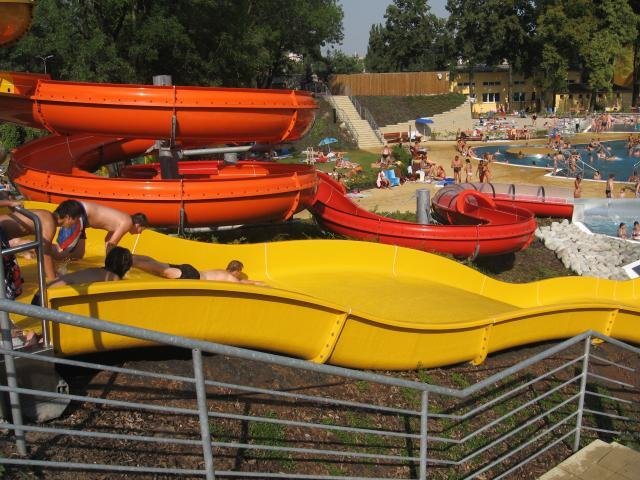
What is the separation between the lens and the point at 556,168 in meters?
28.0

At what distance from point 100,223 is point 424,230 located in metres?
6.48

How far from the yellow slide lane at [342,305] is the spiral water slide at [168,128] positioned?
1017 millimetres

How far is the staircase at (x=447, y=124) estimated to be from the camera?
45500 millimetres

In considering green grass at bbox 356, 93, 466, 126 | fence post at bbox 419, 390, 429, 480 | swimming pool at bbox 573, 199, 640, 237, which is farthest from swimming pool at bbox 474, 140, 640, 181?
fence post at bbox 419, 390, 429, 480

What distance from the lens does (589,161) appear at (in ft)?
108

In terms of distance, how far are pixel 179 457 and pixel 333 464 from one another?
1.10m

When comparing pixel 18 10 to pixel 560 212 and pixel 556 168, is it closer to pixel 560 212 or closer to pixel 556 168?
pixel 560 212

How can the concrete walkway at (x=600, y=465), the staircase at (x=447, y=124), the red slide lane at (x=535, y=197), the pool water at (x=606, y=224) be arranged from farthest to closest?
1. the staircase at (x=447, y=124)
2. the red slide lane at (x=535, y=197)
3. the pool water at (x=606, y=224)
4. the concrete walkway at (x=600, y=465)

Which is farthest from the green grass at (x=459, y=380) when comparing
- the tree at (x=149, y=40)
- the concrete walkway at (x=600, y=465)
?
the tree at (x=149, y=40)

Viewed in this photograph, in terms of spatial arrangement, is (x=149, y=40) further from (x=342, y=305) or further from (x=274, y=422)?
(x=274, y=422)

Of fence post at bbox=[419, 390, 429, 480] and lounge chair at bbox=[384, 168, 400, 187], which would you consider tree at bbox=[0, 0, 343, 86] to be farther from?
fence post at bbox=[419, 390, 429, 480]

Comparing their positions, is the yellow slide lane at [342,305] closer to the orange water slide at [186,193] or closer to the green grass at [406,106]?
the orange water slide at [186,193]

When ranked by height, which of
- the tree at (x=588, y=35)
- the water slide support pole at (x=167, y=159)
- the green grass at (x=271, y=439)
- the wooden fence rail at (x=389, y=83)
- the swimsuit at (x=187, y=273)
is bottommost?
the green grass at (x=271, y=439)

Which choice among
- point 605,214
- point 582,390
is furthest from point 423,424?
point 605,214
